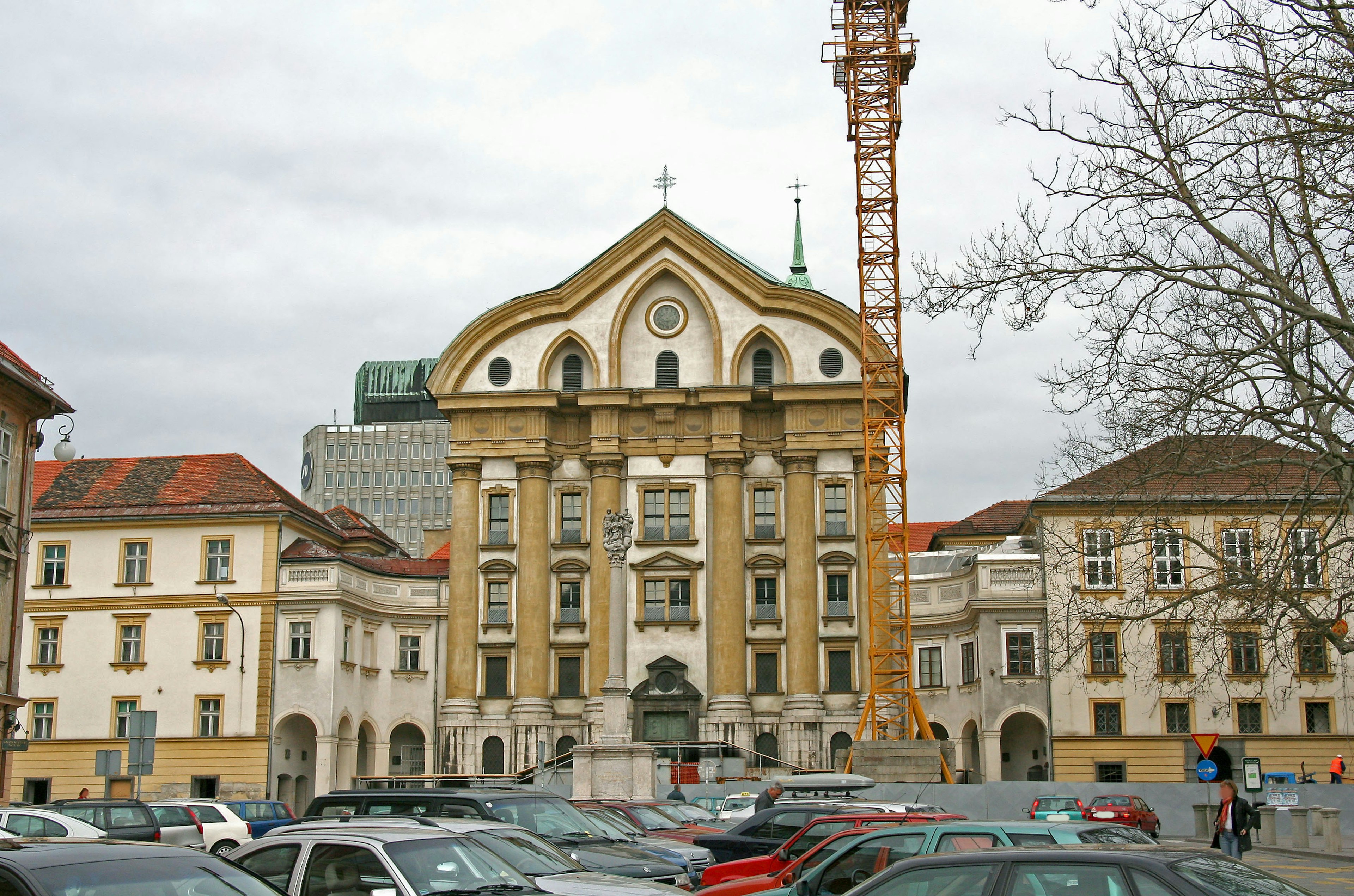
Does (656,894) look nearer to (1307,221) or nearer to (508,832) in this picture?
(508,832)

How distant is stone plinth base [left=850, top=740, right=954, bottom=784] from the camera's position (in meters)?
51.7

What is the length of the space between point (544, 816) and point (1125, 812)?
2265 cm

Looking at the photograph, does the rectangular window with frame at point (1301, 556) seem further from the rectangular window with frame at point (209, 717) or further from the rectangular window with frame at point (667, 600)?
the rectangular window with frame at point (209, 717)

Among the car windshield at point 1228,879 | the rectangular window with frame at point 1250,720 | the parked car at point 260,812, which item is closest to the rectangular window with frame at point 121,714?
the parked car at point 260,812

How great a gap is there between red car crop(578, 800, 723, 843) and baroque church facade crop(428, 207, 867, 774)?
29481 millimetres

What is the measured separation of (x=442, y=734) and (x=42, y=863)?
51.6m

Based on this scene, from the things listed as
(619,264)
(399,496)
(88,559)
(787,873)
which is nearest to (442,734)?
(88,559)

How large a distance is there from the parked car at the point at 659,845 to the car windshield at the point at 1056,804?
A: 1726 centimetres

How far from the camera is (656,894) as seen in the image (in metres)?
12.1

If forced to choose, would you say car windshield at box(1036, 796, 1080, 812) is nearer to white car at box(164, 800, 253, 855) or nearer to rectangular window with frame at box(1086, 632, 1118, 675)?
rectangular window with frame at box(1086, 632, 1118, 675)

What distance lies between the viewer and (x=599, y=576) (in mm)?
60188

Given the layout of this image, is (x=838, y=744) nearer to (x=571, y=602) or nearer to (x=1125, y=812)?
(x=571, y=602)

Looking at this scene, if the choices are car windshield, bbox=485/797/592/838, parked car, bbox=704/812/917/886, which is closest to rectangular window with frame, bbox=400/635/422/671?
car windshield, bbox=485/797/592/838

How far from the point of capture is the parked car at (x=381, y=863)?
12.1m
